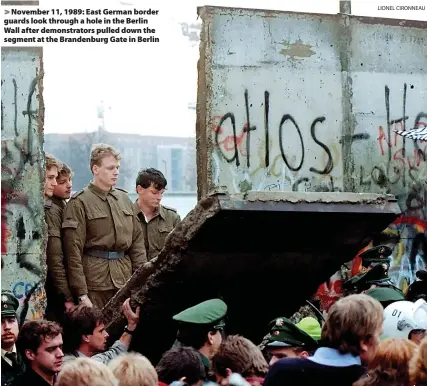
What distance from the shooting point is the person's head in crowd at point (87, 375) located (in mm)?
4719

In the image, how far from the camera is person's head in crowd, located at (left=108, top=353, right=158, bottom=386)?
16.3ft

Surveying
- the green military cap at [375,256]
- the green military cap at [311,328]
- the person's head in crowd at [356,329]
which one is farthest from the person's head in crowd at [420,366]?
the green military cap at [375,256]

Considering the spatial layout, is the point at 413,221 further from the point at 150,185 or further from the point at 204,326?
the point at 204,326

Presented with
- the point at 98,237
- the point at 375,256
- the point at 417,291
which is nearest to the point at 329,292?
the point at 375,256

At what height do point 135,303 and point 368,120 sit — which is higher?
point 368,120

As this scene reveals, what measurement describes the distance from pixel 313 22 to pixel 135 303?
4.10 metres

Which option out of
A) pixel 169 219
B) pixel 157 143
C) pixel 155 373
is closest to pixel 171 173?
pixel 157 143

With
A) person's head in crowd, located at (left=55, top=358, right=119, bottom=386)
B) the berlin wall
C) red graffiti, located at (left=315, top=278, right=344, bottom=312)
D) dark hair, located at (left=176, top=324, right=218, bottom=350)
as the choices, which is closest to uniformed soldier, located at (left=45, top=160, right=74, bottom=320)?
the berlin wall

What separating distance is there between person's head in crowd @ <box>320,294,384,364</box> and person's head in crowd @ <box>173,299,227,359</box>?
1184mm

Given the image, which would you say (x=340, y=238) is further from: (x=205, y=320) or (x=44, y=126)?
(x=44, y=126)

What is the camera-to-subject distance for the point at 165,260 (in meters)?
6.32

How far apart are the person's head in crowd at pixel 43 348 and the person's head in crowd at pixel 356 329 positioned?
161cm

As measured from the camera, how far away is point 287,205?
238 inches

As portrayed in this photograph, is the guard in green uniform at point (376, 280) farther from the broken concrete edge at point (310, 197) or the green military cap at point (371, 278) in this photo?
the broken concrete edge at point (310, 197)
